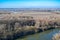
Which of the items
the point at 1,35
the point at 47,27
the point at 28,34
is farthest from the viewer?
the point at 47,27

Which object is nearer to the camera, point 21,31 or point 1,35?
point 1,35

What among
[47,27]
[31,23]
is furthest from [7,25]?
[47,27]

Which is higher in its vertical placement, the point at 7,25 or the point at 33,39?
the point at 7,25

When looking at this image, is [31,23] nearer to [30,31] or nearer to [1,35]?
[30,31]

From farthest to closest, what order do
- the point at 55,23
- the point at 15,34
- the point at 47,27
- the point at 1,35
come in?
1. the point at 55,23
2. the point at 47,27
3. the point at 15,34
4. the point at 1,35

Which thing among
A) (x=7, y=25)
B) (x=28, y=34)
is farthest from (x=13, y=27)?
(x=28, y=34)

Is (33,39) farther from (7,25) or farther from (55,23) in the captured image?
(55,23)

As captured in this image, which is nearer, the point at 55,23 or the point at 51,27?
the point at 51,27

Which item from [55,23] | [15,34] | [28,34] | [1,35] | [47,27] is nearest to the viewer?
[1,35]

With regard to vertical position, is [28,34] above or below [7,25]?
below
